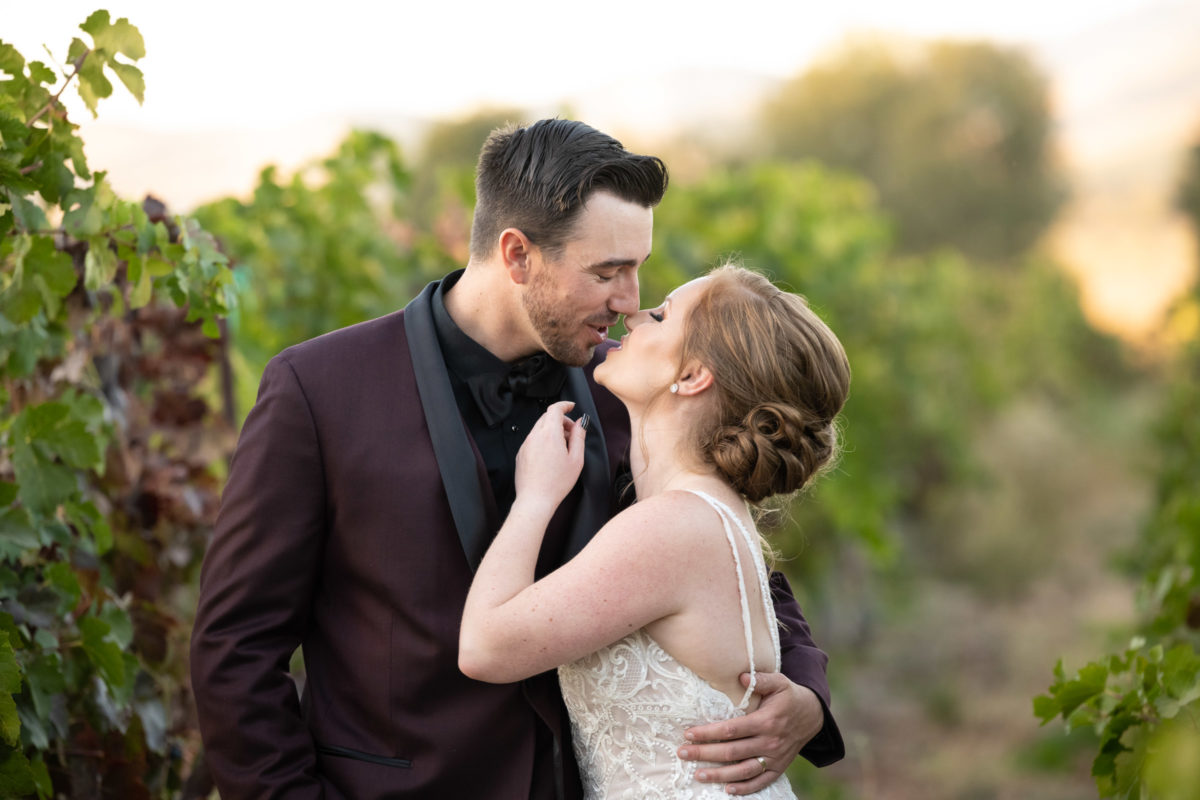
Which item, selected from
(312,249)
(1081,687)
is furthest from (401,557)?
(312,249)

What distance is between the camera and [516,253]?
2.48m

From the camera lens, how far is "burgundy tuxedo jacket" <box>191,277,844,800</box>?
2.15 meters

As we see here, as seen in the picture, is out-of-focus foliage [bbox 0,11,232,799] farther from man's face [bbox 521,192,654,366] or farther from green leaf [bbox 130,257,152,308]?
man's face [bbox 521,192,654,366]

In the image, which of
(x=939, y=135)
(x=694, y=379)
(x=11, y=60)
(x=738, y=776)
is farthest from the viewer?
(x=939, y=135)

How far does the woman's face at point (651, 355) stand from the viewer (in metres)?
2.34

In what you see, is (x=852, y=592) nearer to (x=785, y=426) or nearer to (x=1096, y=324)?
→ (x=785, y=426)

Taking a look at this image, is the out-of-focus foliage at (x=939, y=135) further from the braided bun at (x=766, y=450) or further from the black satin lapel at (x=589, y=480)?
the braided bun at (x=766, y=450)

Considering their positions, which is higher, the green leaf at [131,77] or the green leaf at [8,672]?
the green leaf at [131,77]

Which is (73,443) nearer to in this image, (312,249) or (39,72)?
(39,72)

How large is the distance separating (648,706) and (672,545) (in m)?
0.33

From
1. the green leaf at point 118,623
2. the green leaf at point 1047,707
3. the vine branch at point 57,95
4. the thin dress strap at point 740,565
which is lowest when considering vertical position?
the green leaf at point 1047,707

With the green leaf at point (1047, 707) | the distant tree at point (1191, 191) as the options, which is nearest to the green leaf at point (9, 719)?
the green leaf at point (1047, 707)

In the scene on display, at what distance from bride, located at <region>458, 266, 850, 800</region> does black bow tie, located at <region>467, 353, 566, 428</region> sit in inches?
4.3

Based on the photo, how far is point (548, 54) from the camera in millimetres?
32031
